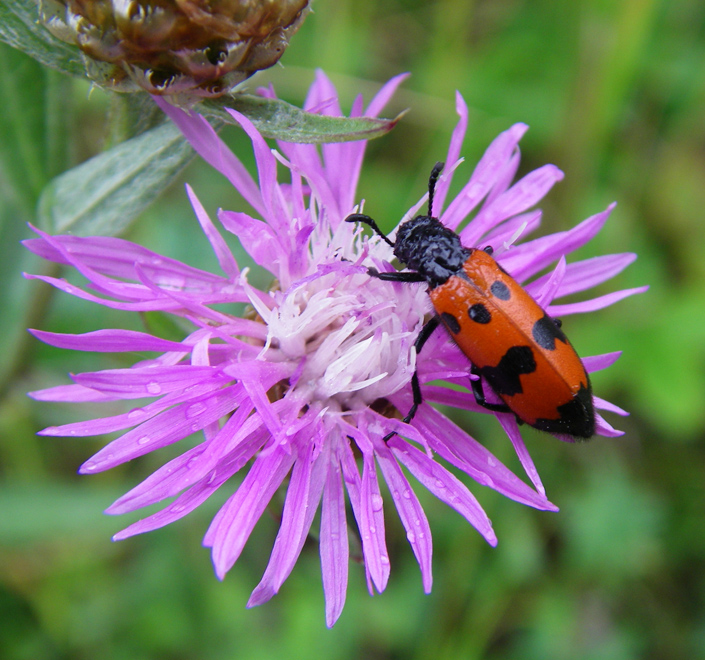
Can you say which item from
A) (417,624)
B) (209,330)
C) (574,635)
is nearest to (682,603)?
(574,635)

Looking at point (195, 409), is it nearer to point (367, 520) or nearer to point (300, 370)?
point (300, 370)

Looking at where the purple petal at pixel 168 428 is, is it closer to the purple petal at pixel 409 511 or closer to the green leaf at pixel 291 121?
the purple petal at pixel 409 511

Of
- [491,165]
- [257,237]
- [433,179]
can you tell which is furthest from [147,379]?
[491,165]

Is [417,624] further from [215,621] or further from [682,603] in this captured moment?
[682,603]

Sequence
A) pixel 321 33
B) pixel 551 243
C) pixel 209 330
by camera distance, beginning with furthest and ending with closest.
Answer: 1. pixel 321 33
2. pixel 551 243
3. pixel 209 330

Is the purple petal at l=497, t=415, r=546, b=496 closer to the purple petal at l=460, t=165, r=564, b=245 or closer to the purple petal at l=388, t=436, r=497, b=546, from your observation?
the purple petal at l=388, t=436, r=497, b=546

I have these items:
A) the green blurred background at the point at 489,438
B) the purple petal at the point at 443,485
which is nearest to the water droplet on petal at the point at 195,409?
the purple petal at the point at 443,485

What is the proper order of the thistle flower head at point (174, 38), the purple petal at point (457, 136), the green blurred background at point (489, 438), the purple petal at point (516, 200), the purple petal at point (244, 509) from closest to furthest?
1. the thistle flower head at point (174, 38)
2. the purple petal at point (244, 509)
3. the purple petal at point (457, 136)
4. the purple petal at point (516, 200)
5. the green blurred background at point (489, 438)
